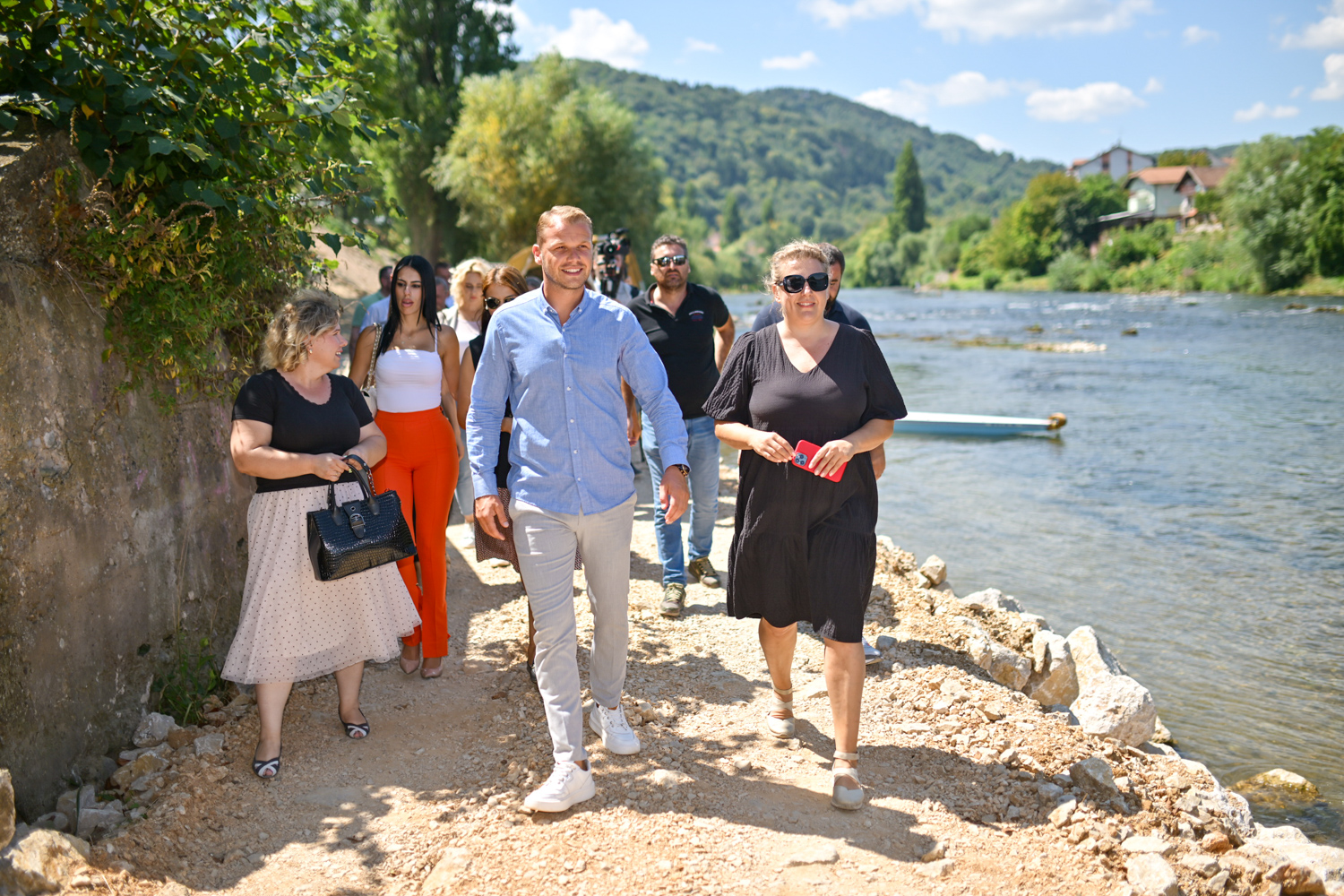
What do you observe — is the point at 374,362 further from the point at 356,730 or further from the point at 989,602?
the point at 989,602

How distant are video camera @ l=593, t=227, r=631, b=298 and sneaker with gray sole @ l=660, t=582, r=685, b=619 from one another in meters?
3.05

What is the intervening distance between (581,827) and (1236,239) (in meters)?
57.5

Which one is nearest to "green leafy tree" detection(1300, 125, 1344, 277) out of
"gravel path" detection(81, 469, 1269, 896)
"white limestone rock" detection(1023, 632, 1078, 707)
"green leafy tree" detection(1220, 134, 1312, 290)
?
"green leafy tree" detection(1220, 134, 1312, 290)

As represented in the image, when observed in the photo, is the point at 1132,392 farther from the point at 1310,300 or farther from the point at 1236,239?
the point at 1236,239

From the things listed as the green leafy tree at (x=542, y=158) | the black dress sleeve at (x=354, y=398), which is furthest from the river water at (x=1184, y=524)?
the green leafy tree at (x=542, y=158)

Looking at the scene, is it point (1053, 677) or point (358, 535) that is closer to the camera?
point (358, 535)

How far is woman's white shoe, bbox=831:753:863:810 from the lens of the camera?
346 cm

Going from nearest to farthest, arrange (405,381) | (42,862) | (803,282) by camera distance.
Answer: (42,862)
(803,282)
(405,381)

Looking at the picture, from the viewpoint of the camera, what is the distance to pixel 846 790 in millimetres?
3480

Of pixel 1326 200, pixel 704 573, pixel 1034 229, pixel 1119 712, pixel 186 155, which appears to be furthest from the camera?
pixel 1034 229

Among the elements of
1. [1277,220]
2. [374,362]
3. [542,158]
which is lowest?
[374,362]

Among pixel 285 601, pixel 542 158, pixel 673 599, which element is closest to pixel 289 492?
pixel 285 601

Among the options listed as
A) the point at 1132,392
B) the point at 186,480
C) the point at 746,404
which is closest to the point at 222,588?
the point at 186,480

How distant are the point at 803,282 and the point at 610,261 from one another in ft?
14.8
